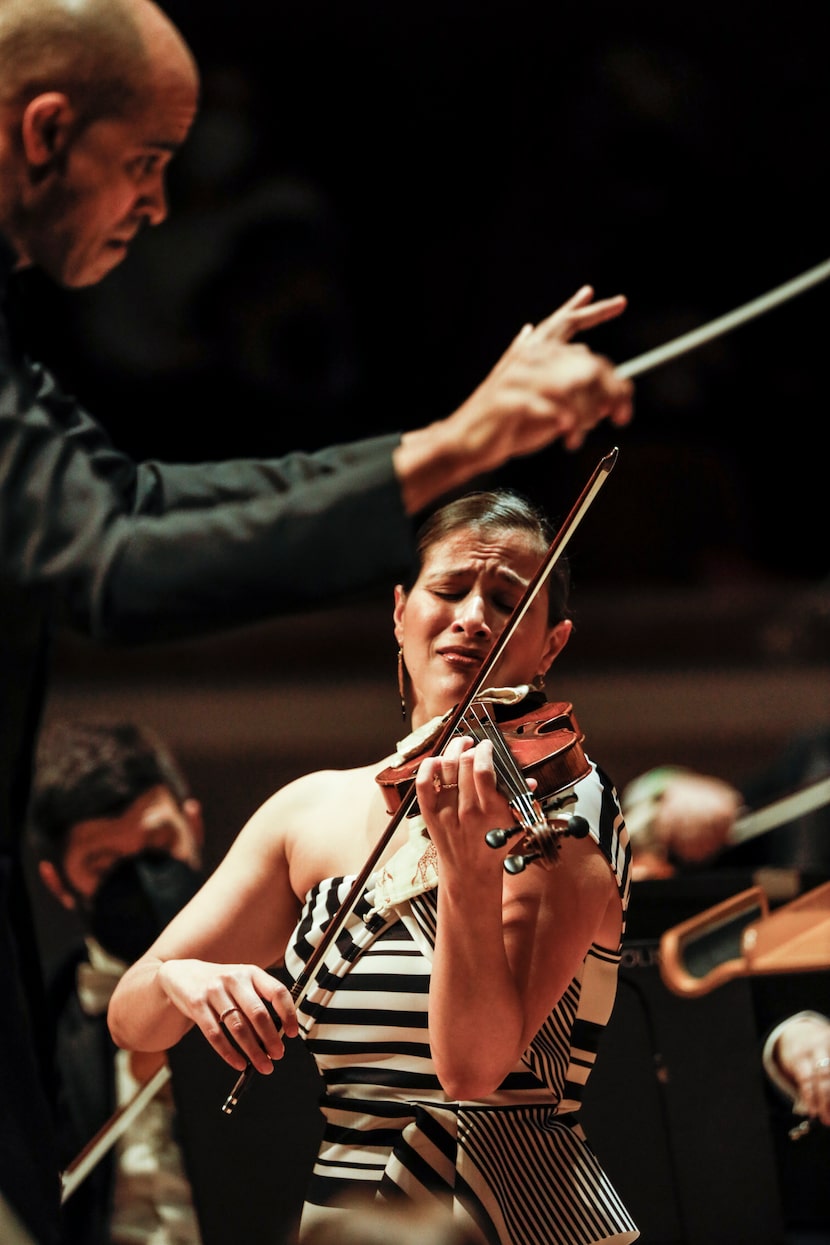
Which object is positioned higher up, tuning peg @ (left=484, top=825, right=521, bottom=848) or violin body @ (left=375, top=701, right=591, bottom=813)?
violin body @ (left=375, top=701, right=591, bottom=813)

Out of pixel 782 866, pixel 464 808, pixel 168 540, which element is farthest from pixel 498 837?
pixel 782 866

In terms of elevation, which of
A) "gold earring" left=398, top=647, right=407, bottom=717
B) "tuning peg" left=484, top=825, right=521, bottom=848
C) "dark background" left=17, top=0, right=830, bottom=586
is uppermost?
"dark background" left=17, top=0, right=830, bottom=586

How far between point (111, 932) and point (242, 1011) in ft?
1.57

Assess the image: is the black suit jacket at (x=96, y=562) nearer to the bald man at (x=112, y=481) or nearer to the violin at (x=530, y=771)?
the bald man at (x=112, y=481)

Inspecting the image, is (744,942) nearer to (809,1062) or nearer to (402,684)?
(809,1062)

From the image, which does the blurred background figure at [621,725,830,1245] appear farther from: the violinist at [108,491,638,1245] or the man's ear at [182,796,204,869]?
the man's ear at [182,796,204,869]

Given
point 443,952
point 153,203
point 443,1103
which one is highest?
point 153,203

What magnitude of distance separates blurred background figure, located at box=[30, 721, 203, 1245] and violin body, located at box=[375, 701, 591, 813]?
0.39 meters

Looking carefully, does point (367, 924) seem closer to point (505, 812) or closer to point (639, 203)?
point (505, 812)

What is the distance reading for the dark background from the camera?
2074 millimetres

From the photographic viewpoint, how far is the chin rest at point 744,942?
59.8 inches

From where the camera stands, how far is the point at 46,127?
139cm

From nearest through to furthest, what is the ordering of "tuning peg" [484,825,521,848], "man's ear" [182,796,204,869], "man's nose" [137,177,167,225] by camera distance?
1. "tuning peg" [484,825,521,848]
2. "man's nose" [137,177,167,225]
3. "man's ear" [182,796,204,869]

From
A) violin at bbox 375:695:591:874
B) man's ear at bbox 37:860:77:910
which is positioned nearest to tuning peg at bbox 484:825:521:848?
violin at bbox 375:695:591:874
